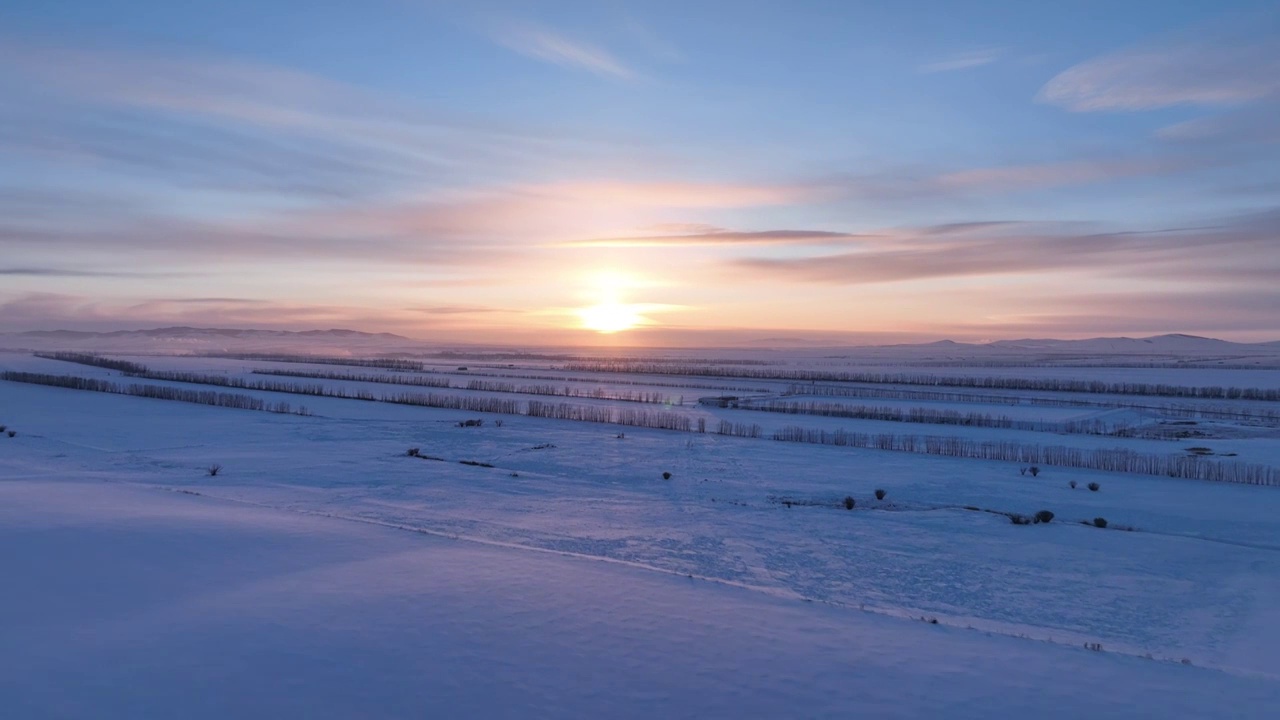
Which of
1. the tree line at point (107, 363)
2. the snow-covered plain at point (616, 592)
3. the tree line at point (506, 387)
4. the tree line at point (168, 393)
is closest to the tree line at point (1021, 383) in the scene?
the tree line at point (506, 387)

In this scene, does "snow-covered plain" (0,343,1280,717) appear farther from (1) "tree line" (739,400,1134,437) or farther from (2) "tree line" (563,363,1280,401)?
(2) "tree line" (563,363,1280,401)

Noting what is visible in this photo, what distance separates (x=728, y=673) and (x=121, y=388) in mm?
44058

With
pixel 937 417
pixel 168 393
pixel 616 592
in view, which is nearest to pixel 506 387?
pixel 168 393

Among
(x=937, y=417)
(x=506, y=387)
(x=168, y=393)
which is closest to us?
(x=937, y=417)

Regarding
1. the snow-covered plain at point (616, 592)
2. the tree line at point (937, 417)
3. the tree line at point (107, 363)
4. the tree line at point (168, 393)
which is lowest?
the snow-covered plain at point (616, 592)

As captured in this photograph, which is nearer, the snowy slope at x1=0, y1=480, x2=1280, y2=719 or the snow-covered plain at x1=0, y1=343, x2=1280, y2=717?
the snowy slope at x1=0, y1=480, x2=1280, y2=719

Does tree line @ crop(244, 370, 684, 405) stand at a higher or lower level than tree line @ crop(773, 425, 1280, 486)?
higher

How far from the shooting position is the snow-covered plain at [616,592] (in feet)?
21.5

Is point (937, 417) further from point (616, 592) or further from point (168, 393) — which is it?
point (168, 393)

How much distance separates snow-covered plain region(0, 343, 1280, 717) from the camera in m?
6.57

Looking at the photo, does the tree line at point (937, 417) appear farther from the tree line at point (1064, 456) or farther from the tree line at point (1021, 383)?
the tree line at point (1021, 383)

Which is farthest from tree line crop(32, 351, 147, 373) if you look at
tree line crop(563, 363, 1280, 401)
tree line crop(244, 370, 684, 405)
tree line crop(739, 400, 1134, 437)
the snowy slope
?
the snowy slope

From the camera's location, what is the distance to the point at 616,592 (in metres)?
9.12

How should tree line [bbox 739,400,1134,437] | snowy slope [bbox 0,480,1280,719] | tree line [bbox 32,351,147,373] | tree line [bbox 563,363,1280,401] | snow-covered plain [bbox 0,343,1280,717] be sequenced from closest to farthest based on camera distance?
1. snowy slope [bbox 0,480,1280,719]
2. snow-covered plain [bbox 0,343,1280,717]
3. tree line [bbox 739,400,1134,437]
4. tree line [bbox 563,363,1280,401]
5. tree line [bbox 32,351,147,373]
